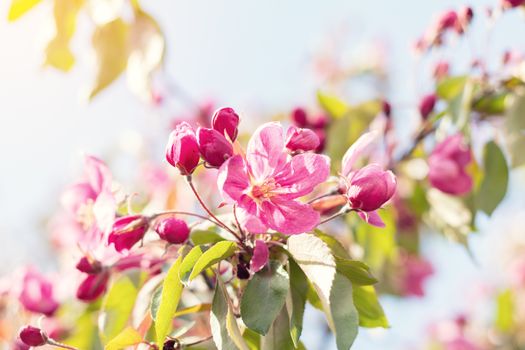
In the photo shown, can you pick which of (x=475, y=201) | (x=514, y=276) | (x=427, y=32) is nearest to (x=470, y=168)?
(x=475, y=201)

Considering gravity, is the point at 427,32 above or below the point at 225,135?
below


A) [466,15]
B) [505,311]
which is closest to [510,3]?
[466,15]

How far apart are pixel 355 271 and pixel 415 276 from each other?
1.60m

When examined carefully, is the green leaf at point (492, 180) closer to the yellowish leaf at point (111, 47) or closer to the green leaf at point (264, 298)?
the green leaf at point (264, 298)

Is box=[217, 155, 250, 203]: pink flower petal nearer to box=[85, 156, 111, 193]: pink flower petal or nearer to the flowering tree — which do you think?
the flowering tree

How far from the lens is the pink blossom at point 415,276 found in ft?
7.77

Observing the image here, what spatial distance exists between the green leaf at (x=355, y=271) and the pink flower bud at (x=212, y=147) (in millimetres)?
196

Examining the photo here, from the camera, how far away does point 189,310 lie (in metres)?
1.03

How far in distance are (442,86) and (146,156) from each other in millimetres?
1544

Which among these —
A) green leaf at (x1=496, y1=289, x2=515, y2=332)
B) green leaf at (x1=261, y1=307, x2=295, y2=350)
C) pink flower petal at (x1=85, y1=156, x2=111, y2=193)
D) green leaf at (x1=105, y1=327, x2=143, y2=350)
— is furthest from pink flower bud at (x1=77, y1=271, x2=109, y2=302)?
green leaf at (x1=496, y1=289, x2=515, y2=332)

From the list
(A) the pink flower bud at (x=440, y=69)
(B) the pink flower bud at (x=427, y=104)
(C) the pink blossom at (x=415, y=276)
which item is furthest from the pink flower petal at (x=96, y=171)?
(C) the pink blossom at (x=415, y=276)

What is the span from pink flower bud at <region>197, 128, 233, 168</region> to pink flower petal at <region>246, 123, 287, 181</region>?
42mm

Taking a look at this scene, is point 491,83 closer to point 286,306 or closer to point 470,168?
point 470,168

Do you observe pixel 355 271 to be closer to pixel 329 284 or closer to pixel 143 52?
pixel 329 284
